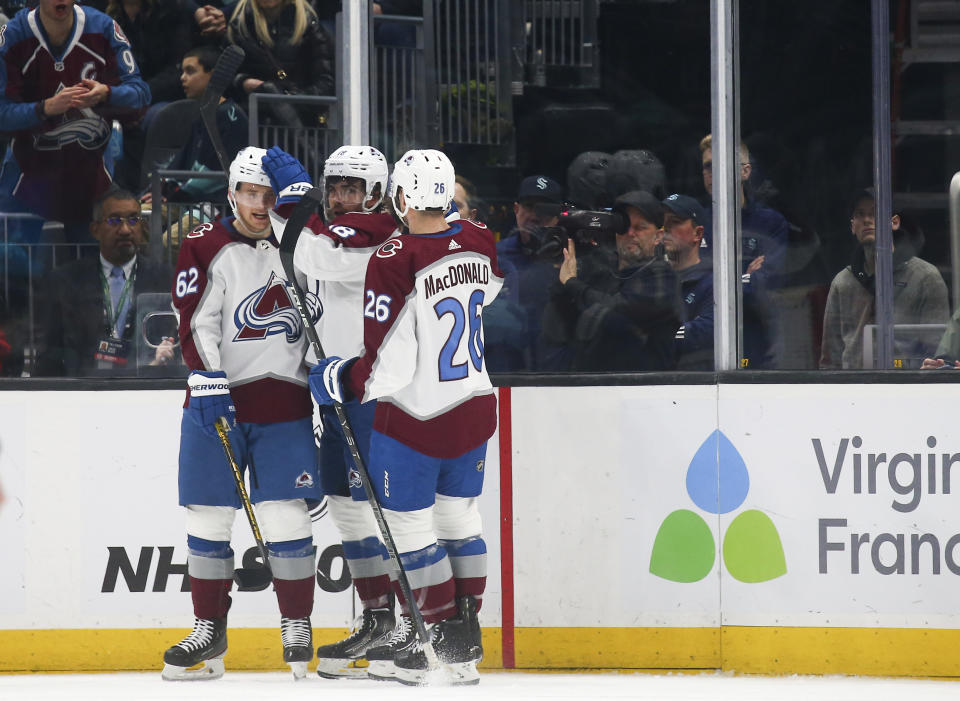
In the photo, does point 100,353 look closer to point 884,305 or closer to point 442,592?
point 442,592

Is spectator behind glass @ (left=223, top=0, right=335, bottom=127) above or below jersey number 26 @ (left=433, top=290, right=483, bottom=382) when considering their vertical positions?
above

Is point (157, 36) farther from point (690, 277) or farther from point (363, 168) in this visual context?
point (690, 277)

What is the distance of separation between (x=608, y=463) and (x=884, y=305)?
95 centimetres

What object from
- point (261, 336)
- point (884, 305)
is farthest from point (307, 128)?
point (884, 305)

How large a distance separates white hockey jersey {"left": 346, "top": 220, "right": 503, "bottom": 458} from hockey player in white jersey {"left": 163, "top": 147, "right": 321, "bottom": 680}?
0.30m

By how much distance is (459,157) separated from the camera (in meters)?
4.03

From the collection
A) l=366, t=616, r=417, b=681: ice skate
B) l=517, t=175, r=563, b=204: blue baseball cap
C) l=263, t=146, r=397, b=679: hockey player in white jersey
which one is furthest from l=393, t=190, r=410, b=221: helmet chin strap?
l=366, t=616, r=417, b=681: ice skate

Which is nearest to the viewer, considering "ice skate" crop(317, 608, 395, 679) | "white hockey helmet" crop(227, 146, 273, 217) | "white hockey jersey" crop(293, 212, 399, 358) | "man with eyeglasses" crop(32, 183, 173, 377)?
"white hockey jersey" crop(293, 212, 399, 358)

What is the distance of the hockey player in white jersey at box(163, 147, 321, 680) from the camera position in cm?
360

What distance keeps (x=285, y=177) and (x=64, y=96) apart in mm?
993

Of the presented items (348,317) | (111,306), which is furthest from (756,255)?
(111,306)

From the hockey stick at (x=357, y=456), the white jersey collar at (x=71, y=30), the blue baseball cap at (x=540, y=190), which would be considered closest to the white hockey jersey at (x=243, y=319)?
the hockey stick at (x=357, y=456)

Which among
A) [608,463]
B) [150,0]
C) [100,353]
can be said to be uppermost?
[150,0]

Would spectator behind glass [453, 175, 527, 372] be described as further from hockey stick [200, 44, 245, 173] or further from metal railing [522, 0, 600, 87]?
hockey stick [200, 44, 245, 173]
